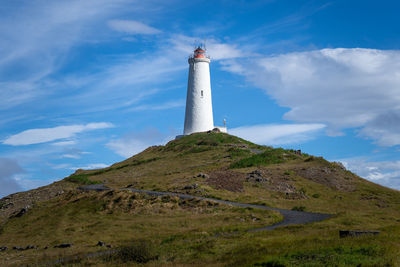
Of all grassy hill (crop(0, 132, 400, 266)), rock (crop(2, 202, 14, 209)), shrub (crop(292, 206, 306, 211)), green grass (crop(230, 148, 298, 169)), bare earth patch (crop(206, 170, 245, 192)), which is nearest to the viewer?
grassy hill (crop(0, 132, 400, 266))

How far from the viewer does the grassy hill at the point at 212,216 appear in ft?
65.9

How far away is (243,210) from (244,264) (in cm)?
1671

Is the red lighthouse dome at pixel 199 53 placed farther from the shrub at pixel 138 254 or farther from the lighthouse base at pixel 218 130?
the shrub at pixel 138 254

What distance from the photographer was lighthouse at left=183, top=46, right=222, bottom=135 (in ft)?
273

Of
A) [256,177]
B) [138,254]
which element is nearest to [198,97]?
[256,177]

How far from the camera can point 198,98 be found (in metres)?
83.0

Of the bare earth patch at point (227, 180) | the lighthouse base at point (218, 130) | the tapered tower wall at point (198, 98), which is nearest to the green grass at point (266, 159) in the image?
the bare earth patch at point (227, 180)

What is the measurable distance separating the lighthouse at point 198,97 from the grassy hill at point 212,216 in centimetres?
1252

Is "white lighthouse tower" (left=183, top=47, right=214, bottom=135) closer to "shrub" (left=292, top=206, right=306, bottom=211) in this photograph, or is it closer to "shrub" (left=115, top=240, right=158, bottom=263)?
"shrub" (left=292, top=206, right=306, bottom=211)

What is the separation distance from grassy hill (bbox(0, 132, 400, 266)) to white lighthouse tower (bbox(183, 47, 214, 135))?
1251cm

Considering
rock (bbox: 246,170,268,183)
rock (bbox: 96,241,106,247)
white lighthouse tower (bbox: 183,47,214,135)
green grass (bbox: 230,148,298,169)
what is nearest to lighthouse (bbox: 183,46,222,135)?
white lighthouse tower (bbox: 183,47,214,135)

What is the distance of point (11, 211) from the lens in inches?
2016

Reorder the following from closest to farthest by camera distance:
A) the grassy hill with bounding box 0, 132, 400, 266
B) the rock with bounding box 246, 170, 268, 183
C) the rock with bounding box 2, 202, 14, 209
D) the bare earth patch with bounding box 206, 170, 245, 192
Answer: the grassy hill with bounding box 0, 132, 400, 266 < the bare earth patch with bounding box 206, 170, 245, 192 < the rock with bounding box 246, 170, 268, 183 < the rock with bounding box 2, 202, 14, 209

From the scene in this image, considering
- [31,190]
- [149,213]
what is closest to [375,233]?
[149,213]
